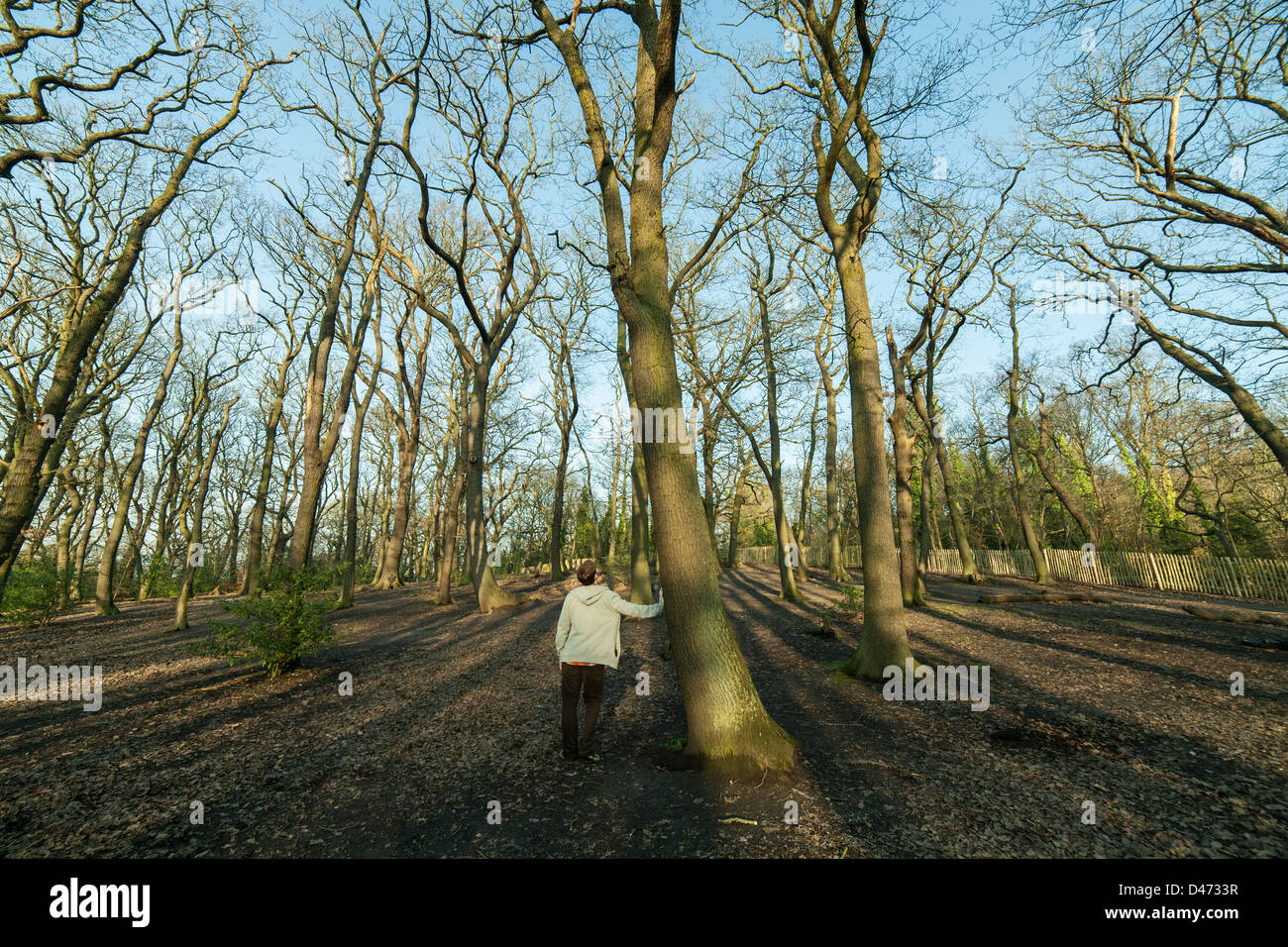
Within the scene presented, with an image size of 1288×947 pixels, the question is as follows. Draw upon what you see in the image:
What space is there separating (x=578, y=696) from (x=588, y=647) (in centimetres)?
44

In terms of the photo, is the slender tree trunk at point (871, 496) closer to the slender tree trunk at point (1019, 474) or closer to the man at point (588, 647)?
the man at point (588, 647)

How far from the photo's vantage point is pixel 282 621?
7648mm

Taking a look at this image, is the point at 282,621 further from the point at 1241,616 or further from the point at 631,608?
the point at 1241,616

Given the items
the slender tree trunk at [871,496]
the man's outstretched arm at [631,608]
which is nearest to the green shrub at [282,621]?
the man's outstretched arm at [631,608]

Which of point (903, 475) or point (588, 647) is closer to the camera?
point (588, 647)

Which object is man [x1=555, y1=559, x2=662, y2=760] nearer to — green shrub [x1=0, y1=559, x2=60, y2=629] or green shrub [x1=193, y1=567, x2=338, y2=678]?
green shrub [x1=193, y1=567, x2=338, y2=678]

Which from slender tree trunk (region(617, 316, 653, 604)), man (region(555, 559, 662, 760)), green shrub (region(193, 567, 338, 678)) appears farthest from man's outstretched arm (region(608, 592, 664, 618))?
slender tree trunk (region(617, 316, 653, 604))

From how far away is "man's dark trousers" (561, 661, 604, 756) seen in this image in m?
4.89

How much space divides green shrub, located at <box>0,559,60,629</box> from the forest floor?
6.33 meters

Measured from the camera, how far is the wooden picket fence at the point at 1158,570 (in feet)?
55.4

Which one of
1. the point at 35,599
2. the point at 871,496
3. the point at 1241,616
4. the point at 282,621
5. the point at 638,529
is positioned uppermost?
the point at 871,496

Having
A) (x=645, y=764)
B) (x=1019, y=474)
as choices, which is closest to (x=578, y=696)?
(x=645, y=764)
